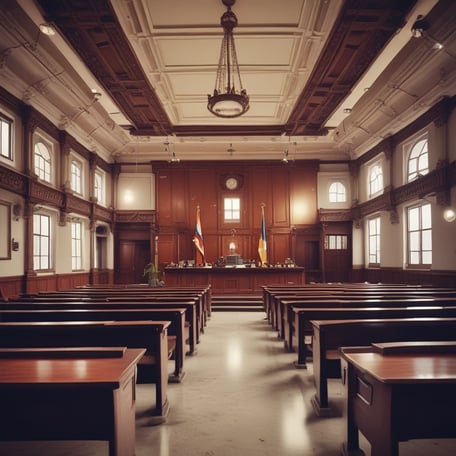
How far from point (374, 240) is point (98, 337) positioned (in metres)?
12.5

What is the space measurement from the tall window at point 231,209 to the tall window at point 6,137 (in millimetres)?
8754

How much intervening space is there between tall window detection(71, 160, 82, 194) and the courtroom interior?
104 millimetres

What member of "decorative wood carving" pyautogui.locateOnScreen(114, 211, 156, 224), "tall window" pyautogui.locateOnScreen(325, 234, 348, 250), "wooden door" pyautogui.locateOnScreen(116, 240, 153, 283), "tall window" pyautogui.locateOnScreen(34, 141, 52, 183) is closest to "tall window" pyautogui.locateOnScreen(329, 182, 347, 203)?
"tall window" pyautogui.locateOnScreen(325, 234, 348, 250)

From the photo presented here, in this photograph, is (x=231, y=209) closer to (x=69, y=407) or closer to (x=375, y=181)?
(x=375, y=181)

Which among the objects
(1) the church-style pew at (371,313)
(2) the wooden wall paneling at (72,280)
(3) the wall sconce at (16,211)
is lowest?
(2) the wooden wall paneling at (72,280)

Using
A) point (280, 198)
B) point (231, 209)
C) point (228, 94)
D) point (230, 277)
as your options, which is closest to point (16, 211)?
point (228, 94)

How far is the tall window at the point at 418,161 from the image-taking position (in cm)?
1061

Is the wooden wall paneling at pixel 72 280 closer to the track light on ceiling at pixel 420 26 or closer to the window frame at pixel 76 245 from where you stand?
the window frame at pixel 76 245

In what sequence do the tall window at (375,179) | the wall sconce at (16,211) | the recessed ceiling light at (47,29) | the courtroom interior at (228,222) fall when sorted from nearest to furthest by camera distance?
the courtroom interior at (228,222) < the recessed ceiling light at (47,29) < the wall sconce at (16,211) < the tall window at (375,179)

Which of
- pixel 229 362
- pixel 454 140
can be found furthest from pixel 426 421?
pixel 454 140

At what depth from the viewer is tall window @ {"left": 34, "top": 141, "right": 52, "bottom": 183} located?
1033 centimetres

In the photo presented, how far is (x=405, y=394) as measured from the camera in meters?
2.04

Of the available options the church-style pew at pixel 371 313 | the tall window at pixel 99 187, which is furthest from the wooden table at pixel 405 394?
the tall window at pixel 99 187

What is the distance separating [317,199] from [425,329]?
1281 centimetres
